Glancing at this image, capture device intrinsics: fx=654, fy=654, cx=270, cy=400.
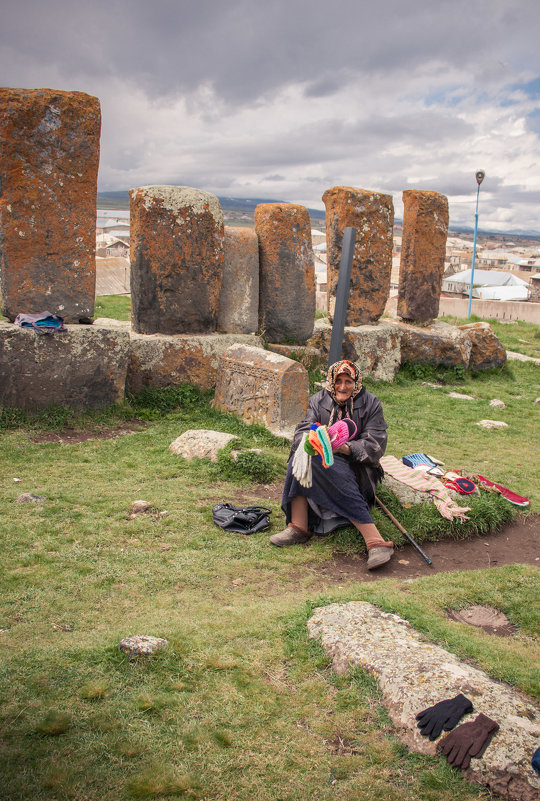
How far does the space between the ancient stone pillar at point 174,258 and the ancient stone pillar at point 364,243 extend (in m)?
2.64

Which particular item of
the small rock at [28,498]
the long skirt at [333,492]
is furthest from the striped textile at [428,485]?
the small rock at [28,498]

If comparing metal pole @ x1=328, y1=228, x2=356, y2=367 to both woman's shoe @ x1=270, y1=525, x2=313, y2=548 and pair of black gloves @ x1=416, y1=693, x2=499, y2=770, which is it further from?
pair of black gloves @ x1=416, y1=693, x2=499, y2=770

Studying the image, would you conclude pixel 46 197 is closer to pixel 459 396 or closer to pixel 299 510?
pixel 299 510

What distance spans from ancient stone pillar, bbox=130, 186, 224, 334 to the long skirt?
3.87 m

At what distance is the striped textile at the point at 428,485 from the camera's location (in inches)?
200

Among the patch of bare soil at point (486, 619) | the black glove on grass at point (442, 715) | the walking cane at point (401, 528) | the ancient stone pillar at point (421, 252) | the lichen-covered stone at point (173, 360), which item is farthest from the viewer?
the ancient stone pillar at point (421, 252)

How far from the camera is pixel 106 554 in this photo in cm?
418

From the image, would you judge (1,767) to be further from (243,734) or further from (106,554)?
(106,554)

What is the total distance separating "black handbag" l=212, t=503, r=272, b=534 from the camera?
482cm

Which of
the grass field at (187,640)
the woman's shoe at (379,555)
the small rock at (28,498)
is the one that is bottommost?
the woman's shoe at (379,555)

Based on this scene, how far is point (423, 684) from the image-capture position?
2707mm

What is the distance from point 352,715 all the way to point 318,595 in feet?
3.63

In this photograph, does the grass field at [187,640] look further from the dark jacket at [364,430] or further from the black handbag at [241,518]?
the dark jacket at [364,430]

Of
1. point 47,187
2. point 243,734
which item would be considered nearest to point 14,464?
point 47,187
